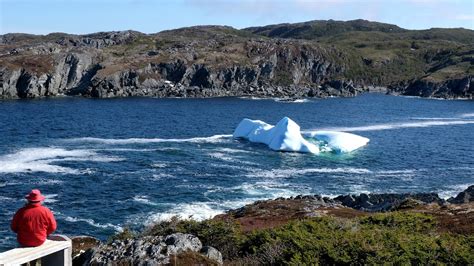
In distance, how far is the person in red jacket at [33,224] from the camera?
11.1 m

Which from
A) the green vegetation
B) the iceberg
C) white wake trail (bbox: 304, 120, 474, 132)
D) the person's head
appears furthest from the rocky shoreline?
white wake trail (bbox: 304, 120, 474, 132)

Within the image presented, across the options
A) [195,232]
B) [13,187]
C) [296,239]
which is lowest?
[13,187]

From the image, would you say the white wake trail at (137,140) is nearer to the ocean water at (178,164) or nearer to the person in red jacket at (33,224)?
the ocean water at (178,164)

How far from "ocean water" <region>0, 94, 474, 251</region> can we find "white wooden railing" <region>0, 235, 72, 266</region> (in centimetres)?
1711

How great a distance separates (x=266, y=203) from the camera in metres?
40.4

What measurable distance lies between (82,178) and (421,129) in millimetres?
64773

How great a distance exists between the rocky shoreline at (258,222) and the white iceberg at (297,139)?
2371cm

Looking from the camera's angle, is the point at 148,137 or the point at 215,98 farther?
the point at 215,98

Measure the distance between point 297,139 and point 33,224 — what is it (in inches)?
2337

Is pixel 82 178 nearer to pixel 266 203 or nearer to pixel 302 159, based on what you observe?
pixel 266 203

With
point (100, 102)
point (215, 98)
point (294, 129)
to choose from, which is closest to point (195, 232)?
point (294, 129)

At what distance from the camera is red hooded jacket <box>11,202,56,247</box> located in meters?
11.1

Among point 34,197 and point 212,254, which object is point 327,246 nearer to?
point 212,254

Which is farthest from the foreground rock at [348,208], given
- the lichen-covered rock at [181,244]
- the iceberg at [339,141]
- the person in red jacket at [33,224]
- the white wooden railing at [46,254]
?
the iceberg at [339,141]
